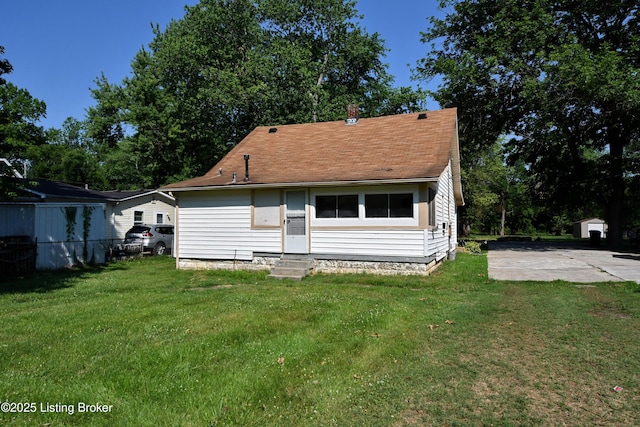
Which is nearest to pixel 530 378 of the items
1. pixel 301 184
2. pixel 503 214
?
pixel 301 184

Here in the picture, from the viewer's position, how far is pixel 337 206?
12.1m

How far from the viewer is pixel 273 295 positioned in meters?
8.79

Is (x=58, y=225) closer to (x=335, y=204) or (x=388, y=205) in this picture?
(x=335, y=204)

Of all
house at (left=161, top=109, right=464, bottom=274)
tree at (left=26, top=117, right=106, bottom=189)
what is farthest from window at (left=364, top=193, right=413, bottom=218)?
tree at (left=26, top=117, right=106, bottom=189)

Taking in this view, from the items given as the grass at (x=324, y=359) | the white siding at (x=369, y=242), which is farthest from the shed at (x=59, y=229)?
the white siding at (x=369, y=242)

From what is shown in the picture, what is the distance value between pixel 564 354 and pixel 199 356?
431 centimetres

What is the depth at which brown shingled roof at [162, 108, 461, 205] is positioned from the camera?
39.2 ft

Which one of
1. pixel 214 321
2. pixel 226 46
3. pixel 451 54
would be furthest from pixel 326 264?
pixel 226 46

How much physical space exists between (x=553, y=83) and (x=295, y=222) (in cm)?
Answer: 1370

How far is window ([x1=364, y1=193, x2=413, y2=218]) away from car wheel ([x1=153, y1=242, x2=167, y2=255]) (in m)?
11.9

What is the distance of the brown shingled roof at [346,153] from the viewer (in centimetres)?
1196

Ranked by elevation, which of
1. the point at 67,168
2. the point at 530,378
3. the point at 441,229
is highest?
the point at 67,168

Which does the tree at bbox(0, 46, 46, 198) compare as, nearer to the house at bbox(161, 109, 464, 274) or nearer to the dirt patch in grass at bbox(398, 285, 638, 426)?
the house at bbox(161, 109, 464, 274)

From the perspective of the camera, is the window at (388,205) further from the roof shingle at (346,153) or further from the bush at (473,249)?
the bush at (473,249)
